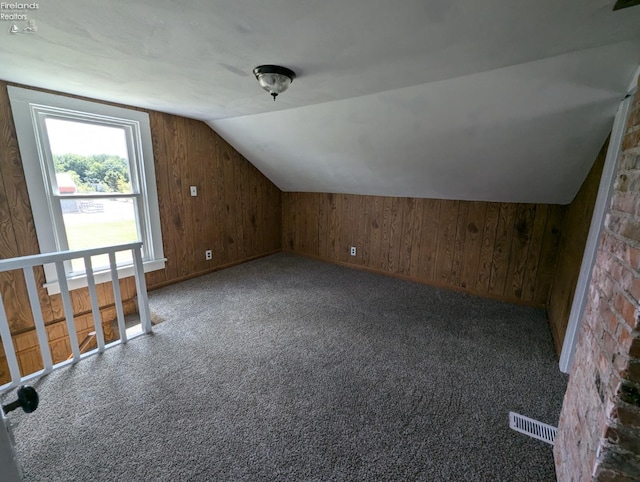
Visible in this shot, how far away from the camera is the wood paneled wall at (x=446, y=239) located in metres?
2.83

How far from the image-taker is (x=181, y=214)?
336 cm

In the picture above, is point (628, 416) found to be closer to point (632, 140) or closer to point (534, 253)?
point (632, 140)

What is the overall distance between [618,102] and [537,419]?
1.87 meters

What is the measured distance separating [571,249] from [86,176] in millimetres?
4285

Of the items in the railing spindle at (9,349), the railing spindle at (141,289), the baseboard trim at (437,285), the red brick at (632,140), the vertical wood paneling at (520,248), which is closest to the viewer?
the red brick at (632,140)

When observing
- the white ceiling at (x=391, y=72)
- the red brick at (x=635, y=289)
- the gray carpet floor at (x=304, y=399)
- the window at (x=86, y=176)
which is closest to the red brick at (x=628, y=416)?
the red brick at (x=635, y=289)

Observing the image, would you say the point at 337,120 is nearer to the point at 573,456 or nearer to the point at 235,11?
the point at 235,11

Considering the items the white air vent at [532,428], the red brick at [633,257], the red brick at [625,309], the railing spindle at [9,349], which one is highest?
the red brick at [633,257]

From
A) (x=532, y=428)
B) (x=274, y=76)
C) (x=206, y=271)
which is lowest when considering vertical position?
(x=532, y=428)

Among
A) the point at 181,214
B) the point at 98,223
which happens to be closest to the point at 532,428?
the point at 181,214

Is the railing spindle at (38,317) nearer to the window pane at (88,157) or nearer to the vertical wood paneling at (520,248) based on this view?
the window pane at (88,157)

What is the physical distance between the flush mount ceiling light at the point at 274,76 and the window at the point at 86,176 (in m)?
1.86

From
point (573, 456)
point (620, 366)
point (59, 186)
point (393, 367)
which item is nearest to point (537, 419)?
point (573, 456)

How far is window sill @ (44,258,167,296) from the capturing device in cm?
A: 249
